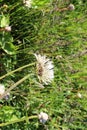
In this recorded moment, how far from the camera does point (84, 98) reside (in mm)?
2131

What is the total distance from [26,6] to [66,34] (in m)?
0.58

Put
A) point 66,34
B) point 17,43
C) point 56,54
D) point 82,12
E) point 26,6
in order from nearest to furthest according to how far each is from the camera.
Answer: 1. point 26,6
2. point 17,43
3. point 56,54
4. point 66,34
5. point 82,12

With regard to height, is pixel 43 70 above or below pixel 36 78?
above

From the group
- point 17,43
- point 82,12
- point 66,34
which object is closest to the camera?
point 17,43

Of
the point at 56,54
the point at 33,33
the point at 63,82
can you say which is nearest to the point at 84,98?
the point at 63,82

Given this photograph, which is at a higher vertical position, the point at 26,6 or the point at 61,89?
the point at 26,6

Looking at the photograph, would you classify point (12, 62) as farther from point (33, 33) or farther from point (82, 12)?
point (82, 12)

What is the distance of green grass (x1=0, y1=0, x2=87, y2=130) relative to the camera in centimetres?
179

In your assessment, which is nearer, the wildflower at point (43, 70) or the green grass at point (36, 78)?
the wildflower at point (43, 70)

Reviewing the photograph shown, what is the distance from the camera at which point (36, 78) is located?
1.86 m

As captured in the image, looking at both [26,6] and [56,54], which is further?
[56,54]

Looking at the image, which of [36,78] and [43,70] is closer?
[43,70]

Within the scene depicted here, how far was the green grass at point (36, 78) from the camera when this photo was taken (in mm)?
1788

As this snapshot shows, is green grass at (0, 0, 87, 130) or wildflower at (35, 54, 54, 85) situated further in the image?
green grass at (0, 0, 87, 130)
